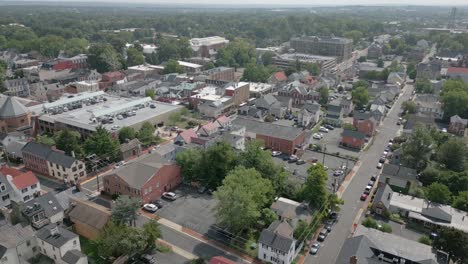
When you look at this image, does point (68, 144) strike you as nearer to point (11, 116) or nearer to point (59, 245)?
point (11, 116)

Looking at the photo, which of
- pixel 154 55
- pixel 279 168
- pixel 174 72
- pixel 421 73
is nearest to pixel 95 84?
pixel 174 72

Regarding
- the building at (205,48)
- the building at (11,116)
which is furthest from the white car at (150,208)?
the building at (205,48)

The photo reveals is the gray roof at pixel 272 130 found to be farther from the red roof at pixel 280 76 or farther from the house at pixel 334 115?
the red roof at pixel 280 76

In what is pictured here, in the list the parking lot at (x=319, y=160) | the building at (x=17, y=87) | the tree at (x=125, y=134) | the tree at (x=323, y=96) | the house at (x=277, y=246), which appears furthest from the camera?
the building at (x=17, y=87)

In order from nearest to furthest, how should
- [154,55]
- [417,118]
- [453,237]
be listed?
[453,237] < [417,118] < [154,55]

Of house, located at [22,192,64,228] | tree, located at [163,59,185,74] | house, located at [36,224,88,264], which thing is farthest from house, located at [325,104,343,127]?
house, located at [36,224,88,264]

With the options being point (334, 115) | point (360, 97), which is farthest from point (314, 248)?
point (360, 97)

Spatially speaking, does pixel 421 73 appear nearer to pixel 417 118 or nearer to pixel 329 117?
pixel 417 118
